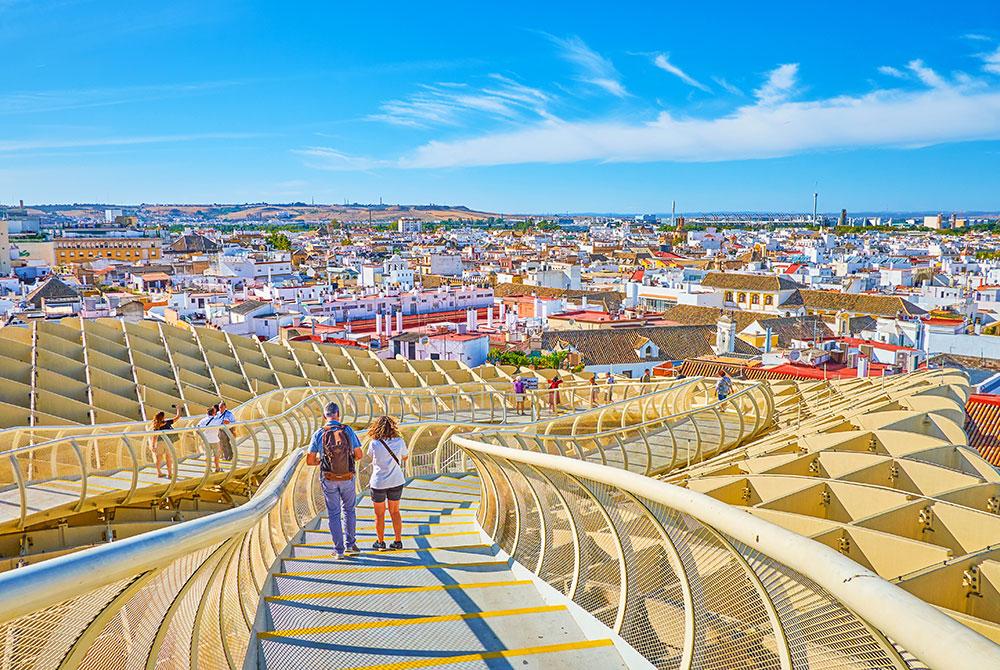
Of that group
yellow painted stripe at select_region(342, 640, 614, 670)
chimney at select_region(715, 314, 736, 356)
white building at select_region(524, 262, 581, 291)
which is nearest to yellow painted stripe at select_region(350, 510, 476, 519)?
yellow painted stripe at select_region(342, 640, 614, 670)

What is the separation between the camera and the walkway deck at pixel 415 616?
138 inches

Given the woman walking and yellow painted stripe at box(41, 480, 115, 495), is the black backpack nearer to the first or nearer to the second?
the woman walking

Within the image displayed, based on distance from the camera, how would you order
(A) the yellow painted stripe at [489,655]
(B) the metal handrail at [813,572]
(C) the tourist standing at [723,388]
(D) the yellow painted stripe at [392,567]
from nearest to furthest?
(B) the metal handrail at [813,572]
(A) the yellow painted stripe at [489,655]
(D) the yellow painted stripe at [392,567]
(C) the tourist standing at [723,388]

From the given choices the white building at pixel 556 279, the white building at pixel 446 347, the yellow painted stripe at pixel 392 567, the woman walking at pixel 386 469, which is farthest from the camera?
the white building at pixel 556 279

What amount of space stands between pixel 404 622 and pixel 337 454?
227 cm

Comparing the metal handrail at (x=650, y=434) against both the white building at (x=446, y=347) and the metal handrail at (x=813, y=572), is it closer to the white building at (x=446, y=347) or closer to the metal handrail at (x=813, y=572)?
the metal handrail at (x=813, y=572)

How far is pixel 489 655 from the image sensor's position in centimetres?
353

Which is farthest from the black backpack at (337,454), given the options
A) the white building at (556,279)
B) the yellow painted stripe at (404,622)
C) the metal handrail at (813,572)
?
the white building at (556,279)

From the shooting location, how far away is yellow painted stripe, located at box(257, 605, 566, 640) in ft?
12.2

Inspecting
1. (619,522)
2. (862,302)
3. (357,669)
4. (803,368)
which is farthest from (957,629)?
(862,302)

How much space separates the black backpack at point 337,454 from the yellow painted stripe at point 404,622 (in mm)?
2067

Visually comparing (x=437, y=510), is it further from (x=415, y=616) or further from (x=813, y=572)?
(x=813, y=572)

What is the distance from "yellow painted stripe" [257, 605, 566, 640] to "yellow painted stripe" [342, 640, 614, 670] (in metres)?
0.37

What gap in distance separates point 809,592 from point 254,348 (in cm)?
1849
